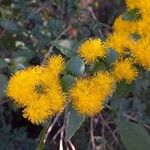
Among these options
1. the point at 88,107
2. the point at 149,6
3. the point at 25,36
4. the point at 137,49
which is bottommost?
the point at 88,107

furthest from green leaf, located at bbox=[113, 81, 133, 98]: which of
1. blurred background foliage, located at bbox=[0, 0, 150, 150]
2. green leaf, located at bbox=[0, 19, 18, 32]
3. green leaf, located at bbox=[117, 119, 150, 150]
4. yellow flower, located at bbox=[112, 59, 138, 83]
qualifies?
green leaf, located at bbox=[0, 19, 18, 32]

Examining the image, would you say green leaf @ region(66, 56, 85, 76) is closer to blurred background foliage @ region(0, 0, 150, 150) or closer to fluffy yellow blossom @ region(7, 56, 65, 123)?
fluffy yellow blossom @ region(7, 56, 65, 123)

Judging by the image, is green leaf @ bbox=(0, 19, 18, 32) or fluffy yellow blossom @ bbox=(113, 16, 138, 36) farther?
green leaf @ bbox=(0, 19, 18, 32)

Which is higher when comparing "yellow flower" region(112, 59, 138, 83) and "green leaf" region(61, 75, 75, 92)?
"yellow flower" region(112, 59, 138, 83)

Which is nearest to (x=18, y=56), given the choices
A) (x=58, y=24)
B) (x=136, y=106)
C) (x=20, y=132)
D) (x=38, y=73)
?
(x=58, y=24)

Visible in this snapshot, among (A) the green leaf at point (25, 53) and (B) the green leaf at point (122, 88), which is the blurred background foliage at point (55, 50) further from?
(B) the green leaf at point (122, 88)

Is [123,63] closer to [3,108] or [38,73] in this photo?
[38,73]
